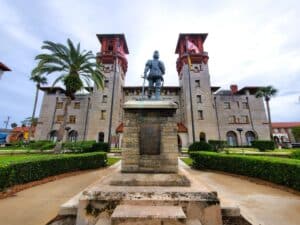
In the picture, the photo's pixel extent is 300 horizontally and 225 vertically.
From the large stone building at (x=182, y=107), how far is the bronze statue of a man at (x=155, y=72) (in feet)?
74.6

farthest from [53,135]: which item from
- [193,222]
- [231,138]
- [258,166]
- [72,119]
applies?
[231,138]

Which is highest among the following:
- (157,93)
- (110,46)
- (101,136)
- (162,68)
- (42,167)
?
(110,46)

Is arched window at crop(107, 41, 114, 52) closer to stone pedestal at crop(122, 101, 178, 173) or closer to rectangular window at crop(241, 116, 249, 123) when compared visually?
stone pedestal at crop(122, 101, 178, 173)

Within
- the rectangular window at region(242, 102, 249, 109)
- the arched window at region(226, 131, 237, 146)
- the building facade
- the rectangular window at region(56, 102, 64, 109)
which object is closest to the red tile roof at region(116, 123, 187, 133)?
the arched window at region(226, 131, 237, 146)

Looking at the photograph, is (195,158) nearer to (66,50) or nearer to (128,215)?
(128,215)

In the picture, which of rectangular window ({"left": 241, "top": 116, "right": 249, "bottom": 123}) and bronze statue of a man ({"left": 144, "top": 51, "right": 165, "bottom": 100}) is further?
rectangular window ({"left": 241, "top": 116, "right": 249, "bottom": 123})

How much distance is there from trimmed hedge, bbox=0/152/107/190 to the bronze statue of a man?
21.9 ft

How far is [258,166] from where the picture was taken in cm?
824

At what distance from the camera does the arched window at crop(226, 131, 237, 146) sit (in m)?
33.2

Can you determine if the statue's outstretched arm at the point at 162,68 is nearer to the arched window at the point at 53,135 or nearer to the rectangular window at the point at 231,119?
the rectangular window at the point at 231,119

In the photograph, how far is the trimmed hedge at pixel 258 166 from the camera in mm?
6453

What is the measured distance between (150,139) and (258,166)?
6.69 m

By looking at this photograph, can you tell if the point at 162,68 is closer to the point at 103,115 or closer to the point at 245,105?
the point at 103,115

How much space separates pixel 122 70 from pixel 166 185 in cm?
3337
